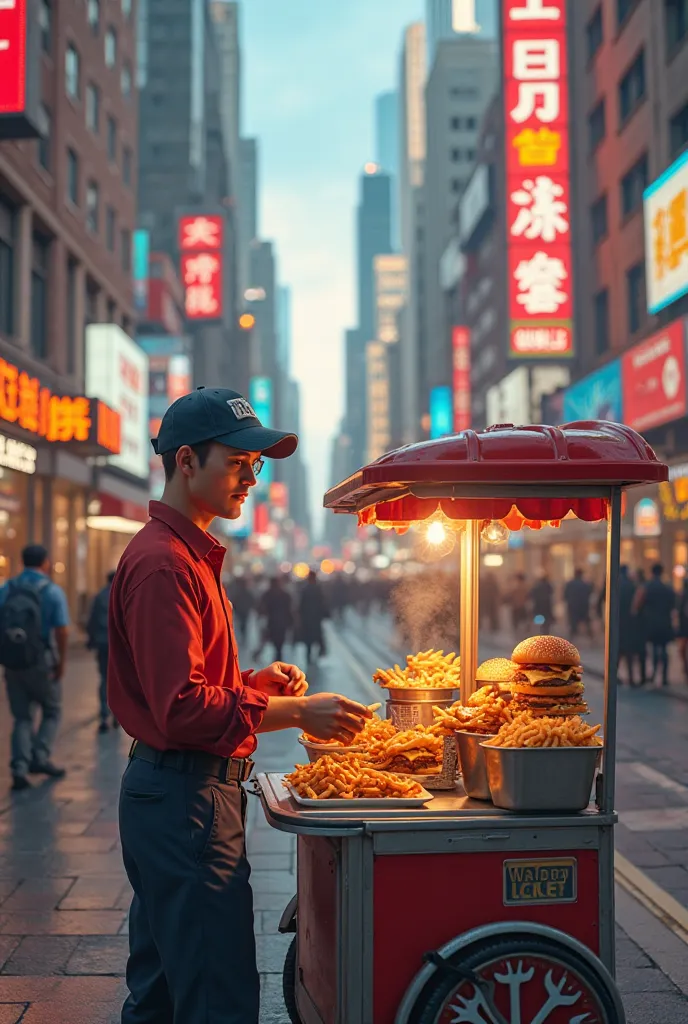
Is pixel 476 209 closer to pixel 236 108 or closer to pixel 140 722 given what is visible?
pixel 140 722

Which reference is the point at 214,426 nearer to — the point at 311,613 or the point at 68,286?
the point at 311,613

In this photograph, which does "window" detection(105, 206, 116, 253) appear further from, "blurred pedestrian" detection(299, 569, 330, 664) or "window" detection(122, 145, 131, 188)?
"blurred pedestrian" detection(299, 569, 330, 664)

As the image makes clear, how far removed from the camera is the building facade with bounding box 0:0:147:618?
75.9 feet

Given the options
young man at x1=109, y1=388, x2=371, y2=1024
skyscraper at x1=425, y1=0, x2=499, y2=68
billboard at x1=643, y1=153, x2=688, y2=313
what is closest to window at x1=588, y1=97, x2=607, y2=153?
billboard at x1=643, y1=153, x2=688, y2=313

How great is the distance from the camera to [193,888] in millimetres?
3148

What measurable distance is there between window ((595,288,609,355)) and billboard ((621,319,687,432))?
8.59 meters

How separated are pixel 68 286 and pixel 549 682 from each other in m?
29.2

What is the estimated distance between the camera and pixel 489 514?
4.94 meters

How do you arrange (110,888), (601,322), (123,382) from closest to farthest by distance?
(110,888), (123,382), (601,322)

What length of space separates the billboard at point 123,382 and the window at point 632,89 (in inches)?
631

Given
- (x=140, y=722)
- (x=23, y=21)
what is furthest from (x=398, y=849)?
(x=23, y=21)

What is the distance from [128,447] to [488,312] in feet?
150

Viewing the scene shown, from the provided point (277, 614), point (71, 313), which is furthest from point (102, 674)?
point (71, 313)

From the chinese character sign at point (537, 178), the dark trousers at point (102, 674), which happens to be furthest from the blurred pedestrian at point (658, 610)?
the chinese character sign at point (537, 178)
